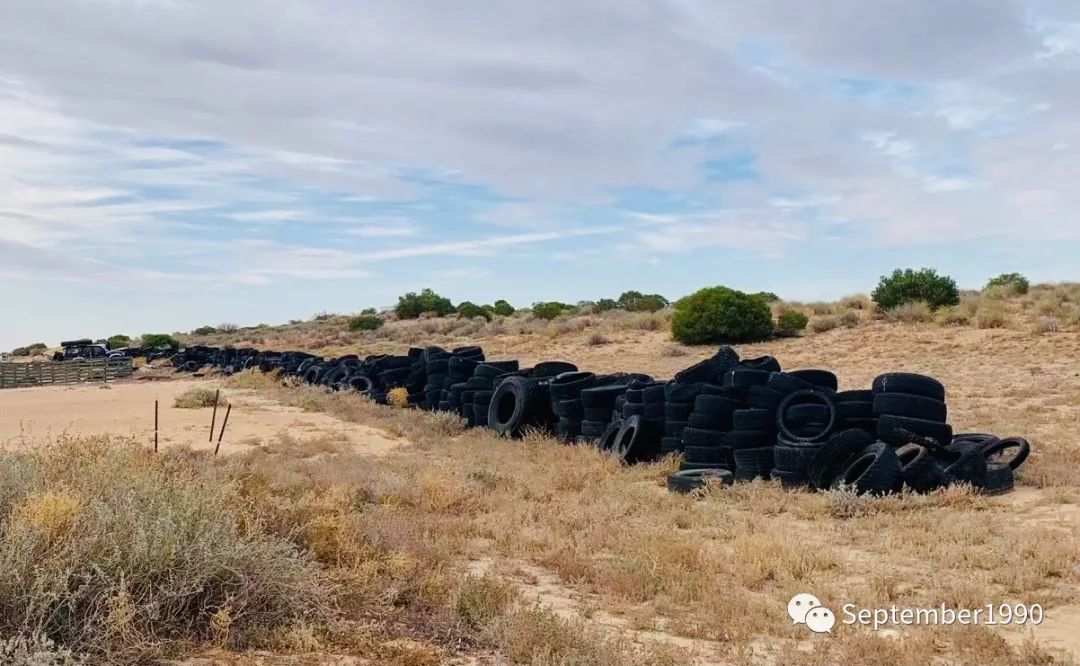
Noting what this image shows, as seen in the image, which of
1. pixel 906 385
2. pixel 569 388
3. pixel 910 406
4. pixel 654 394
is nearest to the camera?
pixel 910 406

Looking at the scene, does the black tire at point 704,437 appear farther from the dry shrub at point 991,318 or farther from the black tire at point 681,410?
the dry shrub at point 991,318

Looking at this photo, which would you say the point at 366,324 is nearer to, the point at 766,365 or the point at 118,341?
the point at 118,341

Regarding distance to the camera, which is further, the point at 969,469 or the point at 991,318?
the point at 991,318

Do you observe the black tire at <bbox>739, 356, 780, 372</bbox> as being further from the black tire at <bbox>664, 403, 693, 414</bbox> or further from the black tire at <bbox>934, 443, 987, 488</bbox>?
the black tire at <bbox>934, 443, 987, 488</bbox>

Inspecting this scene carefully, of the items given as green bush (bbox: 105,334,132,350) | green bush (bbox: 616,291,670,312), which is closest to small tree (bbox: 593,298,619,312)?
green bush (bbox: 616,291,670,312)

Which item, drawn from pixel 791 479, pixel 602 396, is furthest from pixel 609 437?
pixel 791 479

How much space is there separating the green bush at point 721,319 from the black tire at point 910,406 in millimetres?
20326

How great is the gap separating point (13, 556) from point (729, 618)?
456 cm

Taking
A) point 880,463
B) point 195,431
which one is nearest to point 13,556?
point 880,463

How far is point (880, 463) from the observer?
980cm

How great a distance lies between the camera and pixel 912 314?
3056cm

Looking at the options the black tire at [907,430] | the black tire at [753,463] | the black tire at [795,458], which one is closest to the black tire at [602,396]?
the black tire at [753,463]

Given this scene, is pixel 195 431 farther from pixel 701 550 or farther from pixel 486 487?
pixel 701 550

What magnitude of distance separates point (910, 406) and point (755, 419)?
188 cm
